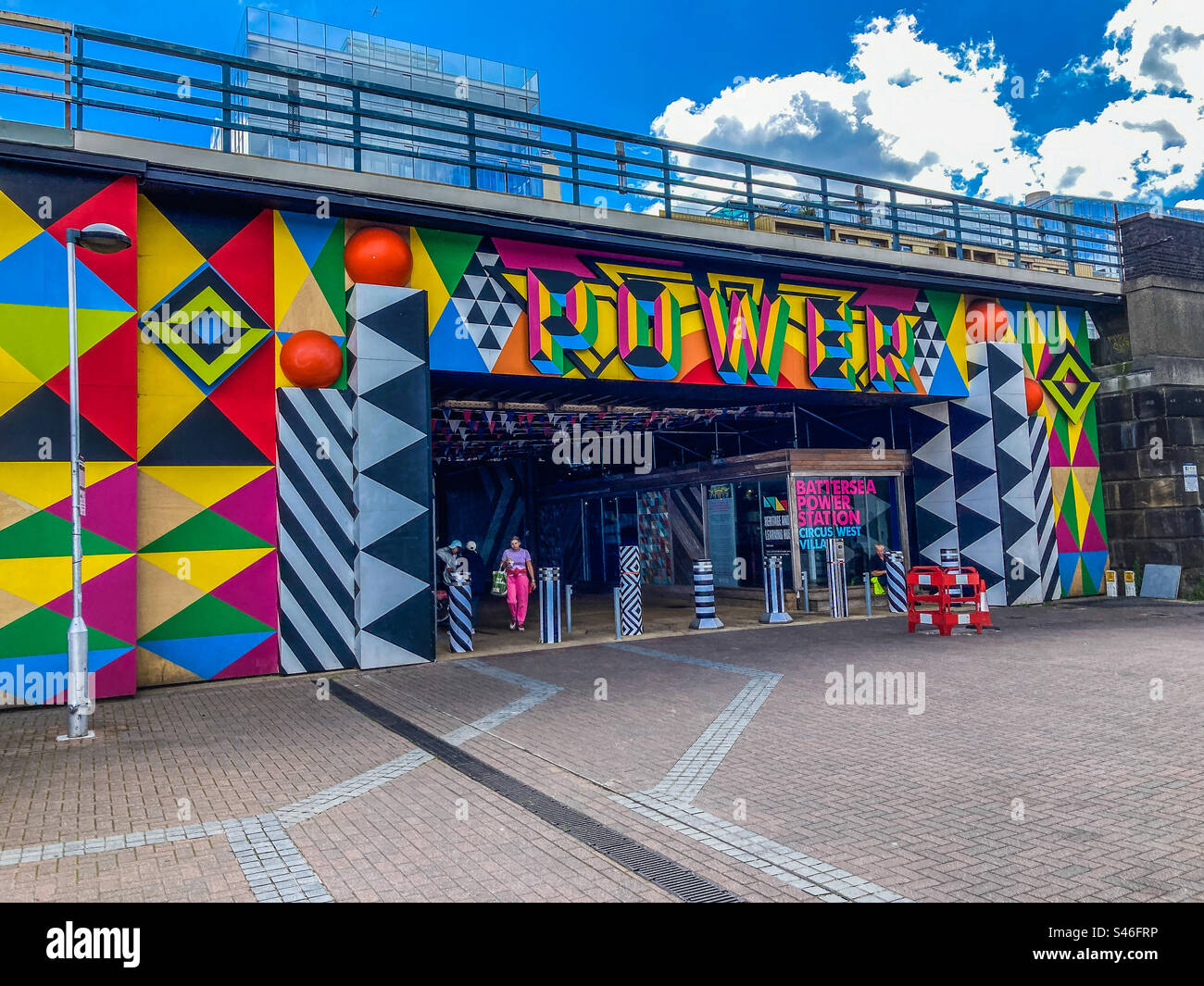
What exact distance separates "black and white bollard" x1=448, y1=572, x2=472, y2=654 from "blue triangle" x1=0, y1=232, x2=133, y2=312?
5837 mm

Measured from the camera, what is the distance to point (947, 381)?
55.5 feet

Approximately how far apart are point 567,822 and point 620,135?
11520 millimetres

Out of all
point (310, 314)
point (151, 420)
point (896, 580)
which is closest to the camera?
point (151, 420)

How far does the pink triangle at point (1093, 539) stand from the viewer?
18117mm

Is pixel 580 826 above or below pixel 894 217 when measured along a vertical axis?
below

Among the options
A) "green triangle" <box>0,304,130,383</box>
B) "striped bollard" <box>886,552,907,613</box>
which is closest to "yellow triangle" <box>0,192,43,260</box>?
"green triangle" <box>0,304,130,383</box>

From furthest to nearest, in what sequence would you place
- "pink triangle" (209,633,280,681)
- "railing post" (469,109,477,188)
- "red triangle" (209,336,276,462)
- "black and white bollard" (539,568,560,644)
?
"black and white bollard" (539,568,560,644) → "railing post" (469,109,477,188) → "red triangle" (209,336,276,462) → "pink triangle" (209,633,280,681)

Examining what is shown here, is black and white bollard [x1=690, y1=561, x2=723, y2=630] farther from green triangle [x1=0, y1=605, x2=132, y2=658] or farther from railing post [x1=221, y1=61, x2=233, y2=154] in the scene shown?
railing post [x1=221, y1=61, x2=233, y2=154]

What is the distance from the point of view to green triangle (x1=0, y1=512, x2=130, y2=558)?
9.72 metres

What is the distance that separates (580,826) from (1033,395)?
15.6m

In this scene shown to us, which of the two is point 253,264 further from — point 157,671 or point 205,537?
point 157,671

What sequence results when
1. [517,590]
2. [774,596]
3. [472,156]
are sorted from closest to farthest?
[472,156] < [517,590] < [774,596]

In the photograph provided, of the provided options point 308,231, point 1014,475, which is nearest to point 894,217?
point 1014,475
